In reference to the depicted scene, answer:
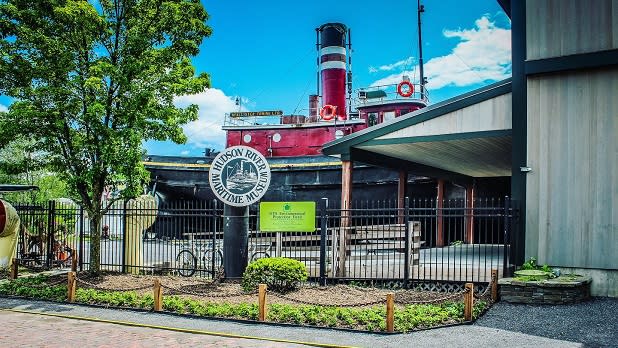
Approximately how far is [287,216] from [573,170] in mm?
6341

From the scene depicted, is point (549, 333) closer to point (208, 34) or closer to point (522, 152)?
point (522, 152)

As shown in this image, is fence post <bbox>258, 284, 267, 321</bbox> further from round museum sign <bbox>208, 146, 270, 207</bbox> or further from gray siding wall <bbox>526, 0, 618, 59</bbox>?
gray siding wall <bbox>526, 0, 618, 59</bbox>

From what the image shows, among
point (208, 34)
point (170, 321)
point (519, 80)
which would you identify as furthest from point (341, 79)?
Result: point (170, 321)

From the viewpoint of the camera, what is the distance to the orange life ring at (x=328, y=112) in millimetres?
28562

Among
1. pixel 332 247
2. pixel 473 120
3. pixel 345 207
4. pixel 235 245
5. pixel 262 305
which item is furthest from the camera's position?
pixel 345 207

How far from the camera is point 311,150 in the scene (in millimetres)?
28984

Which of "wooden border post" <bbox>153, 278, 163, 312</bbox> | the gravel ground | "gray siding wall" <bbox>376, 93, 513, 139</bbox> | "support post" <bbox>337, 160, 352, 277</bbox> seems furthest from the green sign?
the gravel ground

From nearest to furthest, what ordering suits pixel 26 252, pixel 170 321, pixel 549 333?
pixel 549 333 → pixel 170 321 → pixel 26 252

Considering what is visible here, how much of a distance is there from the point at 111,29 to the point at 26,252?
830 centimetres

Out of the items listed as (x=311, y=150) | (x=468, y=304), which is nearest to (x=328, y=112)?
(x=311, y=150)

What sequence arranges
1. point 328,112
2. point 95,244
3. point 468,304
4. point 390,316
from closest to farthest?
point 390,316
point 468,304
point 95,244
point 328,112

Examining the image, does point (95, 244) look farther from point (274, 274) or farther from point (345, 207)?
point (345, 207)

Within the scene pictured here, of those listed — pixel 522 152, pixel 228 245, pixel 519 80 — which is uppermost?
pixel 519 80

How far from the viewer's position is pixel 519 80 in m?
12.7
